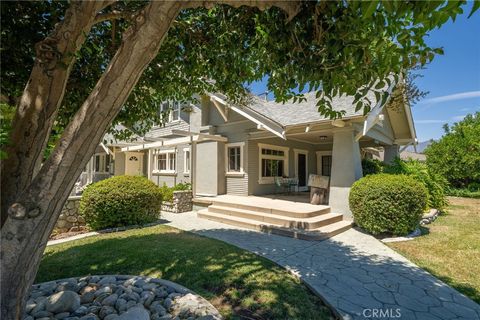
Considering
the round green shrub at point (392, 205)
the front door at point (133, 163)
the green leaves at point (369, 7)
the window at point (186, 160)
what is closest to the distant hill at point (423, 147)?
the round green shrub at point (392, 205)

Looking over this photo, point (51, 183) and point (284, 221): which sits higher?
point (51, 183)

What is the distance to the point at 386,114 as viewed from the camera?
1278cm

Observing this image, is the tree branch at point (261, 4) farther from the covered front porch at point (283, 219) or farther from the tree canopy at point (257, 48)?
the covered front porch at point (283, 219)

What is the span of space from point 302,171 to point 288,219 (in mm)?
7834

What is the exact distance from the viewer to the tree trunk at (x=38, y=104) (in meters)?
2.21

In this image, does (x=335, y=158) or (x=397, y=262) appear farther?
(x=335, y=158)

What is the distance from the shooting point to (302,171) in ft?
50.8

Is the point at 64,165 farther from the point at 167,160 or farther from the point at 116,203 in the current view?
the point at 167,160

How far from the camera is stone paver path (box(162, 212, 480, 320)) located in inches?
142

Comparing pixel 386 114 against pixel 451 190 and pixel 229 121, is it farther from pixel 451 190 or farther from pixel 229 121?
pixel 451 190

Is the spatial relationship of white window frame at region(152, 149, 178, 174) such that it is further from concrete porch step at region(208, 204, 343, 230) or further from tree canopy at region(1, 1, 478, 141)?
tree canopy at region(1, 1, 478, 141)

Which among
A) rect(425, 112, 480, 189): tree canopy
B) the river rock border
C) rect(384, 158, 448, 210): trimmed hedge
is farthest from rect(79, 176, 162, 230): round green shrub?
rect(425, 112, 480, 189): tree canopy

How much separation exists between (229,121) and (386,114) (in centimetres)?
804

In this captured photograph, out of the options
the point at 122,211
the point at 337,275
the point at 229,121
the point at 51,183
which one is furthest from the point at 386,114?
the point at 51,183
